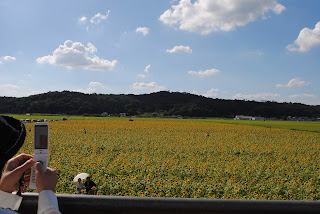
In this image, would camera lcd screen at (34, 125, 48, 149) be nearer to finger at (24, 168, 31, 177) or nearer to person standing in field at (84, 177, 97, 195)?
finger at (24, 168, 31, 177)

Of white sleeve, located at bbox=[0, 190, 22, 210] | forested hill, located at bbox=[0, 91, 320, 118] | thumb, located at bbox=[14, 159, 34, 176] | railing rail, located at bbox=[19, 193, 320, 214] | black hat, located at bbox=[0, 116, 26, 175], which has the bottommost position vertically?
railing rail, located at bbox=[19, 193, 320, 214]

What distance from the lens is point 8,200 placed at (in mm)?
1626

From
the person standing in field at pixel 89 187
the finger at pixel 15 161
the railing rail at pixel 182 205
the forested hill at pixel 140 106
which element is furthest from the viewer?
the forested hill at pixel 140 106

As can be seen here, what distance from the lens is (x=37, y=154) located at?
166 centimetres

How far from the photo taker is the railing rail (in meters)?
2.29

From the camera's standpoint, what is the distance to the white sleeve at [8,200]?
63.4 inches

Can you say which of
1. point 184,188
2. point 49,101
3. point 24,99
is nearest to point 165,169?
point 184,188

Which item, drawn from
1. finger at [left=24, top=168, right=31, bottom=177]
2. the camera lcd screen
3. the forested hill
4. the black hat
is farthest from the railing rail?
the forested hill

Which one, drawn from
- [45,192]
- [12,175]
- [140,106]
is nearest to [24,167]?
[12,175]

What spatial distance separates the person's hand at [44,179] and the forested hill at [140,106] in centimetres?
12015

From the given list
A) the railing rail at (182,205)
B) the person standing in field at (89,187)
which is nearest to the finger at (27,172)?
the railing rail at (182,205)

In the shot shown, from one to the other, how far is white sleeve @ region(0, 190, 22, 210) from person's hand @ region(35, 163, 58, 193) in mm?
191

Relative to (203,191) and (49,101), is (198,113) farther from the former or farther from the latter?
(203,191)

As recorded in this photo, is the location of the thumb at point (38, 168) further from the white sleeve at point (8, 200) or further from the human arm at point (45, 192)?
the white sleeve at point (8, 200)
